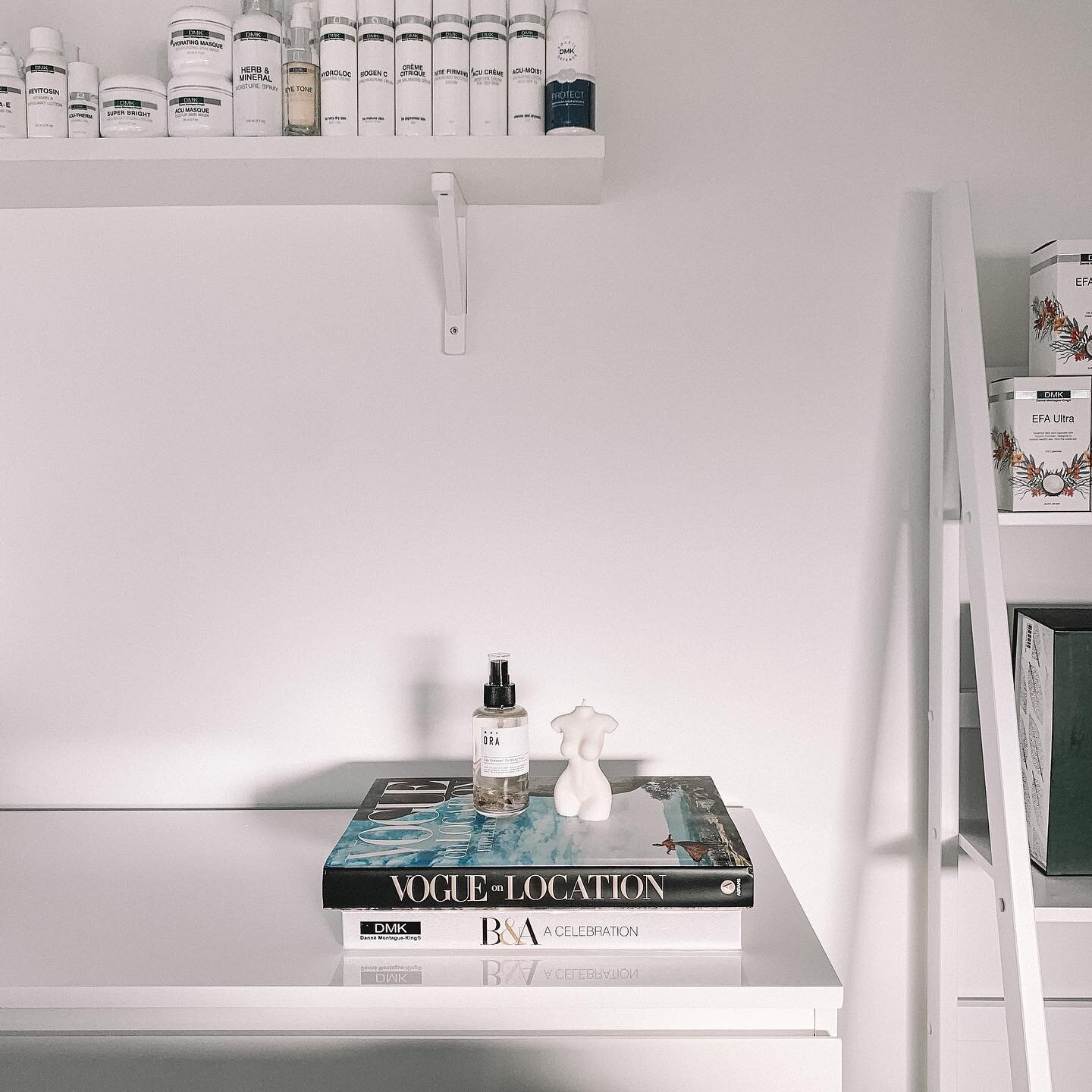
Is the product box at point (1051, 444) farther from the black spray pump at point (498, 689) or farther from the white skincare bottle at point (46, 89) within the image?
the white skincare bottle at point (46, 89)

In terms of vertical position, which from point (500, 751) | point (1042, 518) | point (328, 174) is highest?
point (328, 174)

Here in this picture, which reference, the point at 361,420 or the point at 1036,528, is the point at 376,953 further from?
the point at 1036,528

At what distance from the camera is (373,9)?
104cm

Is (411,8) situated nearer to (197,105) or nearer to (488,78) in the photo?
(488,78)

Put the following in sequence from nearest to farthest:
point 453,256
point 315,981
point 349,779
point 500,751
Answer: point 315,981 < point 500,751 < point 453,256 < point 349,779

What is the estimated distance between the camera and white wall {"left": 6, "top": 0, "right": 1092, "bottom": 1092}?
120 cm

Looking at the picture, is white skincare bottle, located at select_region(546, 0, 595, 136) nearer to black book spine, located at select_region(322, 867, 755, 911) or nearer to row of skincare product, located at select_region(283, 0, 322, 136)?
row of skincare product, located at select_region(283, 0, 322, 136)

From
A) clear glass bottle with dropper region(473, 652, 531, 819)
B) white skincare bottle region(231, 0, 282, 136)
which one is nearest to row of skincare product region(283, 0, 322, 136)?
white skincare bottle region(231, 0, 282, 136)

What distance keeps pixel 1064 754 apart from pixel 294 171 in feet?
3.43

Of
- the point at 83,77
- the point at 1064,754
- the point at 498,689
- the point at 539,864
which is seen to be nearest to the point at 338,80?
the point at 83,77

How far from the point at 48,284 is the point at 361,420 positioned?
42cm

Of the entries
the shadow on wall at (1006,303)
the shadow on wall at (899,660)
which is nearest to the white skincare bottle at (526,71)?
the shadow on wall at (899,660)

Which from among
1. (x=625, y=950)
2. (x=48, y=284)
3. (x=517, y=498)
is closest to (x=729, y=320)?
(x=517, y=498)

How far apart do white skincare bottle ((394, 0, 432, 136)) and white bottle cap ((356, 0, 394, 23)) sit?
2 cm
